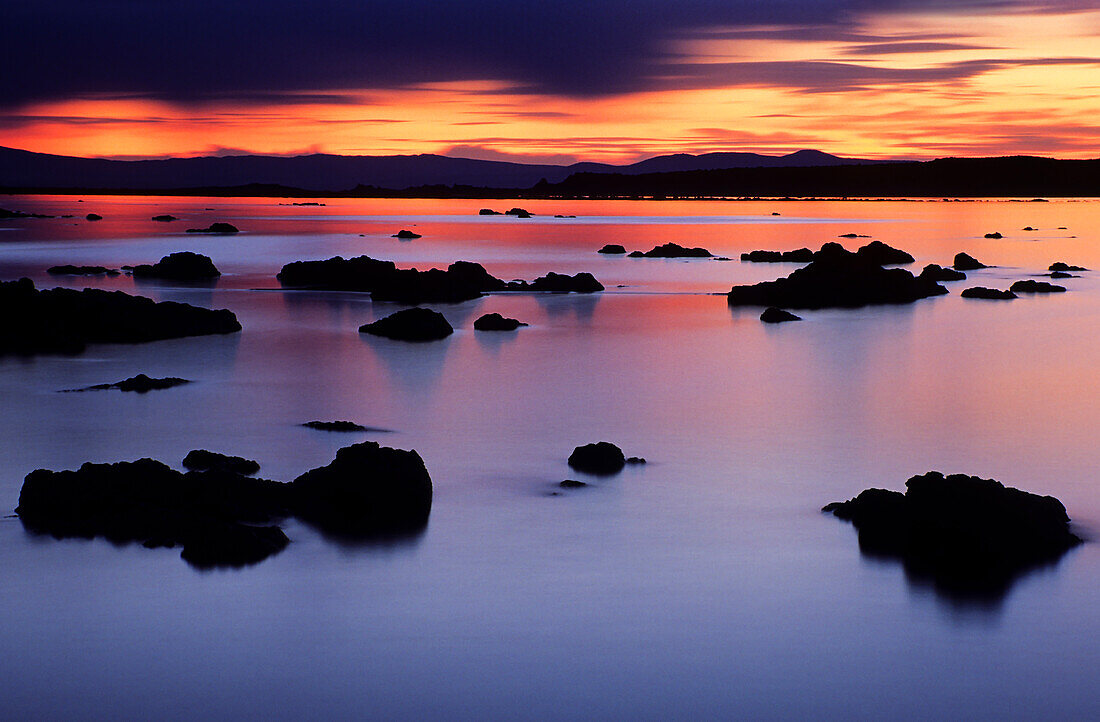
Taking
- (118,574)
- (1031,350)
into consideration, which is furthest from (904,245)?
(118,574)

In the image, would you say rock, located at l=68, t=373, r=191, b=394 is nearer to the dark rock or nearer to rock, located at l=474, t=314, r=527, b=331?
rock, located at l=474, t=314, r=527, b=331

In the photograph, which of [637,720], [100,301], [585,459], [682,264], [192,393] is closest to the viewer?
[637,720]

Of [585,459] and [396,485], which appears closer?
[396,485]

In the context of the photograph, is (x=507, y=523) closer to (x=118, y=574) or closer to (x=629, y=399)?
(x=118, y=574)

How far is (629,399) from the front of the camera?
15.3m

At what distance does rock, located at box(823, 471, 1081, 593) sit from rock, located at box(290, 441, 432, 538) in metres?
3.22

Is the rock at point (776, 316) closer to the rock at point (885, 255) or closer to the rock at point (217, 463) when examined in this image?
the rock at point (885, 255)

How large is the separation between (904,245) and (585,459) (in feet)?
178

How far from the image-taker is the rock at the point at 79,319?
18.5 meters

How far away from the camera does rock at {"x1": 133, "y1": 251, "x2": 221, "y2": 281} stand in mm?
35281

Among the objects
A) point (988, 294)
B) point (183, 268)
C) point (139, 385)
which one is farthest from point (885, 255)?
point (139, 385)

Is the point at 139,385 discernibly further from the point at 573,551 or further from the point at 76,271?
the point at 76,271

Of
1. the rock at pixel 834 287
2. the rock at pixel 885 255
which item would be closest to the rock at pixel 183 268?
the rock at pixel 834 287

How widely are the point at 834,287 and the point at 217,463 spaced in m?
19.8
